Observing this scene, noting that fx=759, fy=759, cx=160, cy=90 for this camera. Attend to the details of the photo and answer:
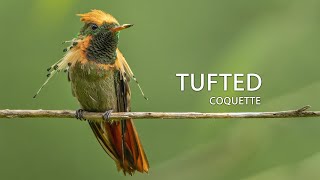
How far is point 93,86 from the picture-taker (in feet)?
14.6

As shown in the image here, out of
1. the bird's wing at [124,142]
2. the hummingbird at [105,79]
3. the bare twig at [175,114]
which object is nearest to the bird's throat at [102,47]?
the hummingbird at [105,79]

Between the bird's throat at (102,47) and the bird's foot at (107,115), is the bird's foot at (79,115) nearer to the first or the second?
the bird's foot at (107,115)

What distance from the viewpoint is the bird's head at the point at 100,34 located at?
4352 mm

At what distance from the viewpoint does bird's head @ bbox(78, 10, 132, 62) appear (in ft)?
14.3

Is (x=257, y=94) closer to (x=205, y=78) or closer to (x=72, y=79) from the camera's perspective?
(x=205, y=78)

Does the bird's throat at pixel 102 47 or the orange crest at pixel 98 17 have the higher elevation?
the orange crest at pixel 98 17

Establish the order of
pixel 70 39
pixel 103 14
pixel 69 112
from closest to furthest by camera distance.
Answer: pixel 69 112, pixel 103 14, pixel 70 39

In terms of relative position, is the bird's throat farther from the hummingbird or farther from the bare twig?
the bare twig

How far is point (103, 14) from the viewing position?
14.3 feet

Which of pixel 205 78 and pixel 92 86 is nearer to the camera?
pixel 92 86

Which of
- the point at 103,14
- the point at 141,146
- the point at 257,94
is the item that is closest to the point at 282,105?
the point at 257,94

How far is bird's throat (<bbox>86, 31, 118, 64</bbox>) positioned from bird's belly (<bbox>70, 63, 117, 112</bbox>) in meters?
0.05

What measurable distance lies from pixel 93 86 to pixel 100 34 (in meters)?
0.31

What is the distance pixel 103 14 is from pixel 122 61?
32cm
